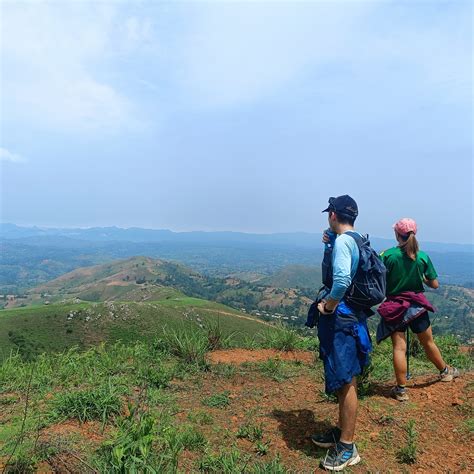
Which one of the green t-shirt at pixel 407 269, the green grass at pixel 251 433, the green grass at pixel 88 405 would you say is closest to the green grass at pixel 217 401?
the green grass at pixel 251 433

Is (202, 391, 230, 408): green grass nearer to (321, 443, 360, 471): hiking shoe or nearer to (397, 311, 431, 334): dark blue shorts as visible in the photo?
(321, 443, 360, 471): hiking shoe

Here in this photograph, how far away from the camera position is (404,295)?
4098 mm

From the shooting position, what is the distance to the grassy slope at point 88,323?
44688mm

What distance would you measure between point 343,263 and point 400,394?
6.99 feet

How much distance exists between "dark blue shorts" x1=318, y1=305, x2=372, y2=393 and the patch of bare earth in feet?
2.24

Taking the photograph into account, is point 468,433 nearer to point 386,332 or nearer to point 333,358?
point 386,332

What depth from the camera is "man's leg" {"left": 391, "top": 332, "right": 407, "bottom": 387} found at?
4.04m

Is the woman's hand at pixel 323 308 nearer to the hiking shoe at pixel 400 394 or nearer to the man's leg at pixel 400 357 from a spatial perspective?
the man's leg at pixel 400 357

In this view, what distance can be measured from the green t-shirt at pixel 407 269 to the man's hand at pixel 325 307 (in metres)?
1.44

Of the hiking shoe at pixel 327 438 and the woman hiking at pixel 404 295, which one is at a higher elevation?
the woman hiking at pixel 404 295

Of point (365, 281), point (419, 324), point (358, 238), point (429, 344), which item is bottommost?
point (429, 344)

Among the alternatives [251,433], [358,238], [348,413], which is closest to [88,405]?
[251,433]

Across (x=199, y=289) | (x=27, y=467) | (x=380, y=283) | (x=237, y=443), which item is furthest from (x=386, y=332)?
(x=199, y=289)

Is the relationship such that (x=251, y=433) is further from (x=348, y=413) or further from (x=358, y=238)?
(x=358, y=238)
